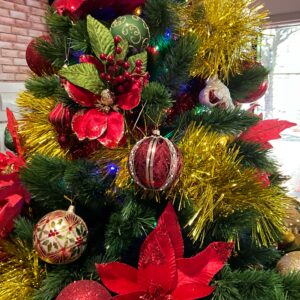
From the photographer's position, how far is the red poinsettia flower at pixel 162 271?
39 cm

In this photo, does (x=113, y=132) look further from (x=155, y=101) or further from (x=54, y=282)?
(x=54, y=282)

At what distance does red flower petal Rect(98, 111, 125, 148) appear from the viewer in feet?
Answer: 1.38

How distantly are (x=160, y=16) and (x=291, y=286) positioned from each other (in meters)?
0.39

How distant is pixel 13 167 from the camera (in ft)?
1.76

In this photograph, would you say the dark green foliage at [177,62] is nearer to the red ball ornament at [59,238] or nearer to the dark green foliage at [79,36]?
the dark green foliage at [79,36]

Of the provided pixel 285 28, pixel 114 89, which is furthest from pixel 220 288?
pixel 285 28

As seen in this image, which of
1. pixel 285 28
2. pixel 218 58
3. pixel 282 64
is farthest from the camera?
pixel 282 64

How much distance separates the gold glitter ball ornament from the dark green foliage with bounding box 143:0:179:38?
1.22 feet

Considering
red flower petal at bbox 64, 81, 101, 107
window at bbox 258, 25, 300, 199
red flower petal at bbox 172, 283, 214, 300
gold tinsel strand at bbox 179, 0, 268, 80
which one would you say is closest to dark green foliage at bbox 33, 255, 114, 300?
red flower petal at bbox 172, 283, 214, 300

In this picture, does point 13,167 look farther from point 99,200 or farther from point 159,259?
point 159,259

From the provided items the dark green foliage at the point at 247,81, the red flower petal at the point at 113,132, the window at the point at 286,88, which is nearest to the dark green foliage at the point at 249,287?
the red flower petal at the point at 113,132

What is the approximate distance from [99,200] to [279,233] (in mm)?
257

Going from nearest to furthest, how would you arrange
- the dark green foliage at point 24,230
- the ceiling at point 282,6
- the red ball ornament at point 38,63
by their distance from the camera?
the dark green foliage at point 24,230 → the red ball ornament at point 38,63 → the ceiling at point 282,6

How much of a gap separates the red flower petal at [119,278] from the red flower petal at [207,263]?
0.05 metres
